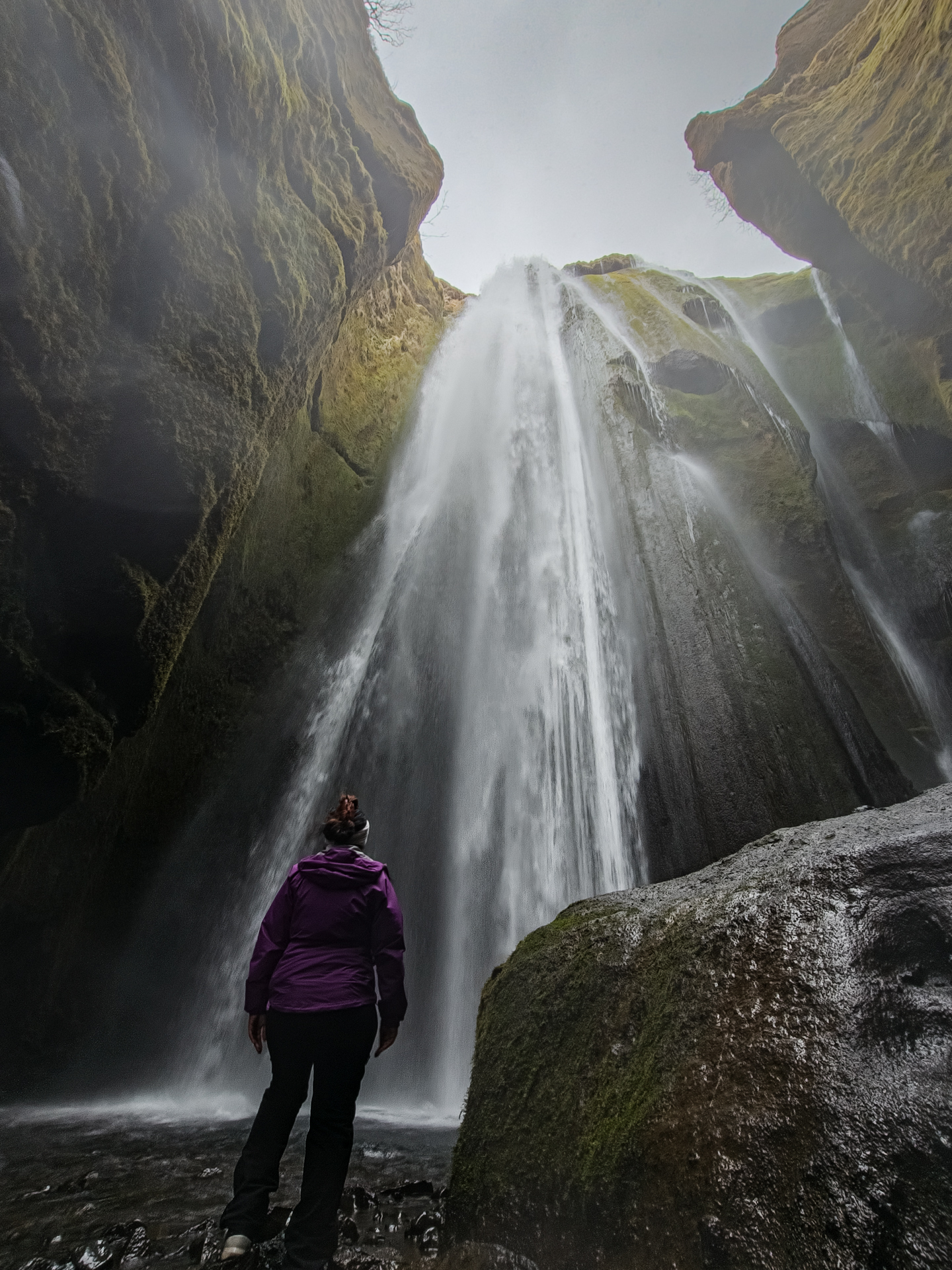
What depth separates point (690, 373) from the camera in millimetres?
13336

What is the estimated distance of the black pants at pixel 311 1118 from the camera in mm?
2203

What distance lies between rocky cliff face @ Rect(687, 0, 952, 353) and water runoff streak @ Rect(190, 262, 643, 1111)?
661 centimetres

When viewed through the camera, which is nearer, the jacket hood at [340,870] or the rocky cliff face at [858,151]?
the jacket hood at [340,870]

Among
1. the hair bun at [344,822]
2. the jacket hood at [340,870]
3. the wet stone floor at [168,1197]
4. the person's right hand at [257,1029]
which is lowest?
the wet stone floor at [168,1197]

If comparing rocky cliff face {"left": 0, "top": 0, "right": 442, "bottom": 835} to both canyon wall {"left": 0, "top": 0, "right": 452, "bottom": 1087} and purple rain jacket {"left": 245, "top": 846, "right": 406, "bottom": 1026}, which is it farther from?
purple rain jacket {"left": 245, "top": 846, "right": 406, "bottom": 1026}

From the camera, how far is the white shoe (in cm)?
211

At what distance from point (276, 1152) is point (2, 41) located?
553cm

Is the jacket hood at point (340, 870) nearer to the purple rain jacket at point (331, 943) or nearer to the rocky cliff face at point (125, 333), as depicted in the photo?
the purple rain jacket at point (331, 943)

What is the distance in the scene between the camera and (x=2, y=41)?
326 cm

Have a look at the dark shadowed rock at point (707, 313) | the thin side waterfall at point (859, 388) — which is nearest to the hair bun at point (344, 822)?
the thin side waterfall at point (859, 388)

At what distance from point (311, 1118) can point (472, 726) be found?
6.75 meters

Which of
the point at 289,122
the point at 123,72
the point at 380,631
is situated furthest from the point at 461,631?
the point at 123,72

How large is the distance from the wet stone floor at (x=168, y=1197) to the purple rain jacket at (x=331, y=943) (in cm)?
74

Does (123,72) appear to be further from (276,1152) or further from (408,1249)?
(408,1249)
